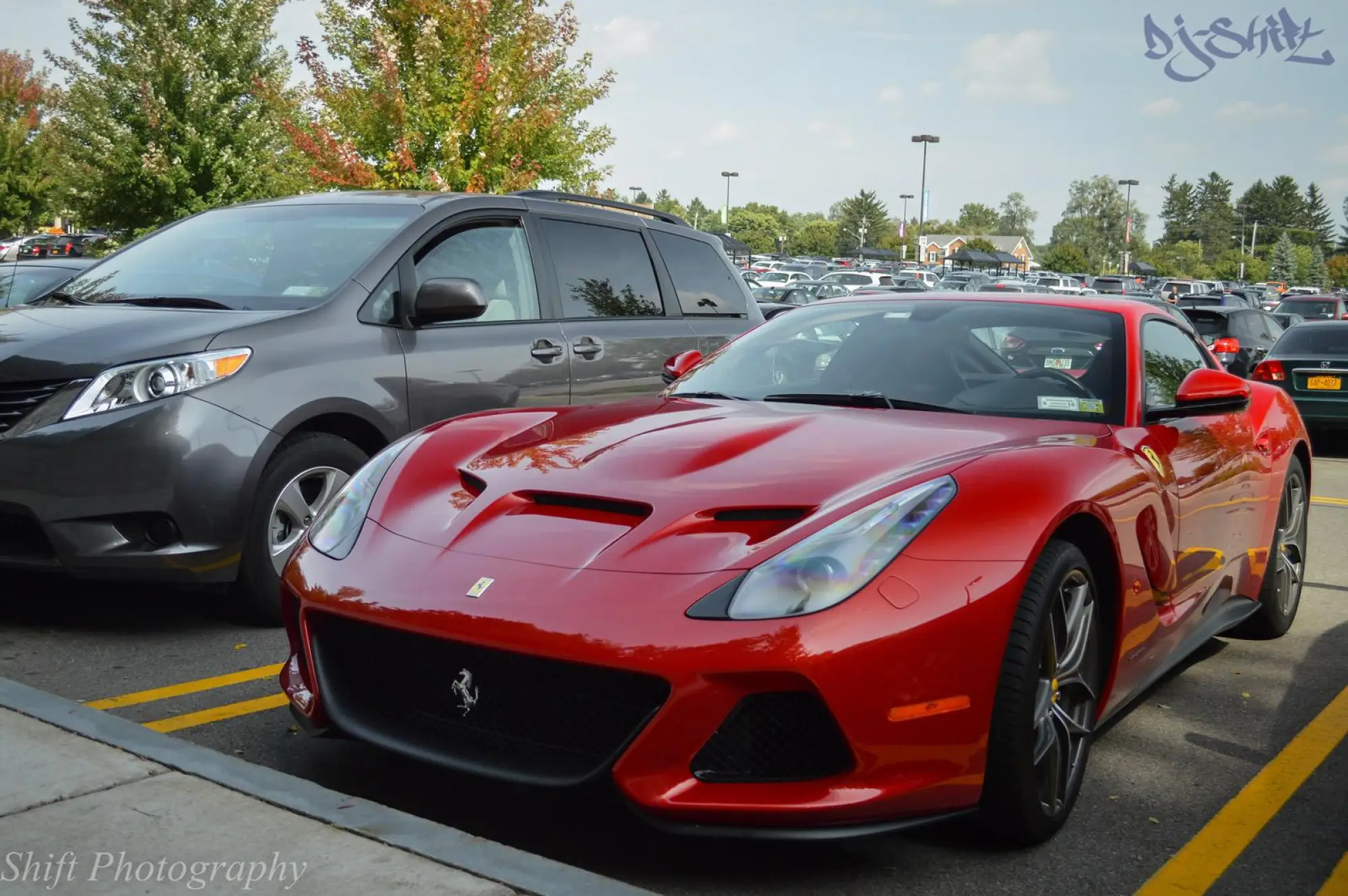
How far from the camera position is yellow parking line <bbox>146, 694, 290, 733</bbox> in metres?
4.17

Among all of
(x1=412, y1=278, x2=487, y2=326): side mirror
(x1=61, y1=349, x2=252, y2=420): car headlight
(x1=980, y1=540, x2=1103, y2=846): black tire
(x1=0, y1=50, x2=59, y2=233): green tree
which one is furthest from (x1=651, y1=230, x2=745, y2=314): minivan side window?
(x1=0, y1=50, x2=59, y2=233): green tree

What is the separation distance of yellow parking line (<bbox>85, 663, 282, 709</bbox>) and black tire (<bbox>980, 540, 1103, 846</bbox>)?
2638mm

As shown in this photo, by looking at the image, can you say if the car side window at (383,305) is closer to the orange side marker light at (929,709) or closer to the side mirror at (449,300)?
the side mirror at (449,300)

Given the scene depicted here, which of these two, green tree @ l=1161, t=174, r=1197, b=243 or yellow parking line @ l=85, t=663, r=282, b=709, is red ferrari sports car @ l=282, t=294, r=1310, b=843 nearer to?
yellow parking line @ l=85, t=663, r=282, b=709

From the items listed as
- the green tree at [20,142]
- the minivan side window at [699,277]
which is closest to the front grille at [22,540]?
the minivan side window at [699,277]

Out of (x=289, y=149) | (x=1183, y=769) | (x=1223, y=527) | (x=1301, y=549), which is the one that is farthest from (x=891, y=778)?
(x=289, y=149)

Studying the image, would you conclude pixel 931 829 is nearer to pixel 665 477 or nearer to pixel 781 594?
pixel 781 594

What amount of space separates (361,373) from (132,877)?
3.10 metres

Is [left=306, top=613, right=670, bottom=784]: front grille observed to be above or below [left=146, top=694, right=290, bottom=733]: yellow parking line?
above

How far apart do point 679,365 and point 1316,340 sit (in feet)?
39.3

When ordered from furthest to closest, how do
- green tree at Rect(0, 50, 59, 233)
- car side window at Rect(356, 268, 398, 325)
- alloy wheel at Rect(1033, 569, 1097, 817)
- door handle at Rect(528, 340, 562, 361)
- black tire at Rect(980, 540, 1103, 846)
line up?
1. green tree at Rect(0, 50, 59, 233)
2. door handle at Rect(528, 340, 562, 361)
3. car side window at Rect(356, 268, 398, 325)
4. alloy wheel at Rect(1033, 569, 1097, 817)
5. black tire at Rect(980, 540, 1103, 846)

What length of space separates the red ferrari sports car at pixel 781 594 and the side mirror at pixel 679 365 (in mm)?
686

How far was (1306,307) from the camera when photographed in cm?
3134

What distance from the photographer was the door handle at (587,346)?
21.8 feet
